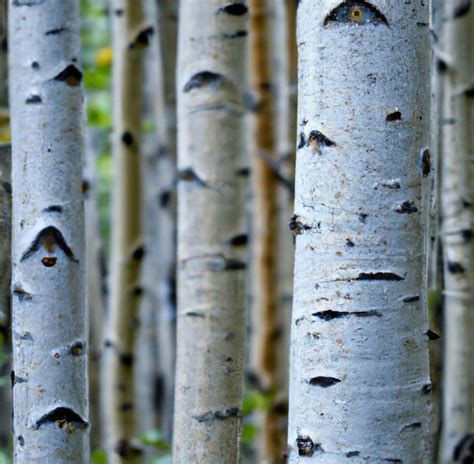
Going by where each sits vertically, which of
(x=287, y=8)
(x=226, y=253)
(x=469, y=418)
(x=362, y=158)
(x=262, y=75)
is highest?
(x=287, y=8)

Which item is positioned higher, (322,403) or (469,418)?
(322,403)

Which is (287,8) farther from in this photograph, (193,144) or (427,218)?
(427,218)

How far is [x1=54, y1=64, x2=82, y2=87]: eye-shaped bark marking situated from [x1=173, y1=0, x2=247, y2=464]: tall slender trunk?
0.23 meters

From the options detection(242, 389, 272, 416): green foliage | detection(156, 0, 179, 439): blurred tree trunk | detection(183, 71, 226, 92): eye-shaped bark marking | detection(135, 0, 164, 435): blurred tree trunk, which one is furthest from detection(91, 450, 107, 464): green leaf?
detection(135, 0, 164, 435): blurred tree trunk

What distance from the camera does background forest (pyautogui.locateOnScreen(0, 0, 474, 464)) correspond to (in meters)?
0.80

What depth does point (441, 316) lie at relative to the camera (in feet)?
5.70

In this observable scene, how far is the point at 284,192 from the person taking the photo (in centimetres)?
287

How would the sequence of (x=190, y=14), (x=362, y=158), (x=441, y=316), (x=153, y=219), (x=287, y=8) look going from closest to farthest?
(x=362, y=158) → (x=190, y=14) → (x=441, y=316) → (x=287, y=8) → (x=153, y=219)

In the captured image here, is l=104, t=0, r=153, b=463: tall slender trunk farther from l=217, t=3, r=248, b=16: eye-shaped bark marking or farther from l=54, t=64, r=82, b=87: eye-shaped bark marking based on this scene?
l=54, t=64, r=82, b=87: eye-shaped bark marking

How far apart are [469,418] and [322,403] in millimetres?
1088

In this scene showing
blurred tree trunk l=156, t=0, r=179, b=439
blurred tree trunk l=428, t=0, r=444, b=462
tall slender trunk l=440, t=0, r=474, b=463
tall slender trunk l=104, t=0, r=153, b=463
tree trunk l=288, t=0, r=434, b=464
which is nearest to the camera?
tree trunk l=288, t=0, r=434, b=464

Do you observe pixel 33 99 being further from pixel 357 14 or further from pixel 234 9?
pixel 357 14

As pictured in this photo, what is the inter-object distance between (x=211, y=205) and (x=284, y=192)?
1.60 metres

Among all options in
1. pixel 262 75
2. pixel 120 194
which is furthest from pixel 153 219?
pixel 120 194
